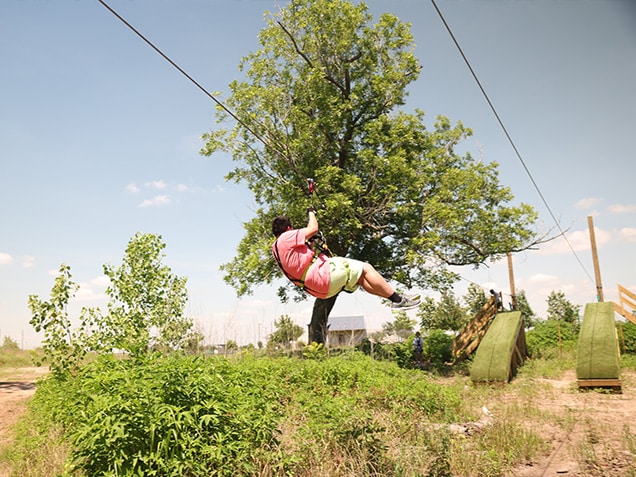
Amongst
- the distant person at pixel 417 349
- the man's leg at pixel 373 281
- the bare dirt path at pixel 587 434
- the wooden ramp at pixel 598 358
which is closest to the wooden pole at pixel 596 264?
the distant person at pixel 417 349

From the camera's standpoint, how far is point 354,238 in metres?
17.0

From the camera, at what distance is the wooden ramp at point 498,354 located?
39.0ft

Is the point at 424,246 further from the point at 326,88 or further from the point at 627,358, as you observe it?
the point at 627,358

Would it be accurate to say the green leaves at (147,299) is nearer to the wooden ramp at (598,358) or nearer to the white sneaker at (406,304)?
the white sneaker at (406,304)

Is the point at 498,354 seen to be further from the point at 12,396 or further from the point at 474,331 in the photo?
the point at 12,396

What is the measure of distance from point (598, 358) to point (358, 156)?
31.2ft

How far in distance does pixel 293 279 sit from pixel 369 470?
2177 mm

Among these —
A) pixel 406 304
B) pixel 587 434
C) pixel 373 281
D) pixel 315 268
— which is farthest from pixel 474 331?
pixel 315 268

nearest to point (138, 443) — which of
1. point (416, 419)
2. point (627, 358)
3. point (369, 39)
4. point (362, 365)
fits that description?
point (416, 419)

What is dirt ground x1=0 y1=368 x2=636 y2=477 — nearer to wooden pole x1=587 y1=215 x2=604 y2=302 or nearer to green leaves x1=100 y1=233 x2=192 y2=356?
green leaves x1=100 y1=233 x2=192 y2=356

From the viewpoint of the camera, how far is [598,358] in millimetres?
10969

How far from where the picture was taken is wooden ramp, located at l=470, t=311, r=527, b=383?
11898 mm

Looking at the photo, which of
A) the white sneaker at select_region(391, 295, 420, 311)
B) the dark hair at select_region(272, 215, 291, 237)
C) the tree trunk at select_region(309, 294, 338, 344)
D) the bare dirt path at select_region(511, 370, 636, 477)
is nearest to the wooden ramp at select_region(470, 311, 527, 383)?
the bare dirt path at select_region(511, 370, 636, 477)

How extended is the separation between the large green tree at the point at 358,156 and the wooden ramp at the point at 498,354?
2963mm
